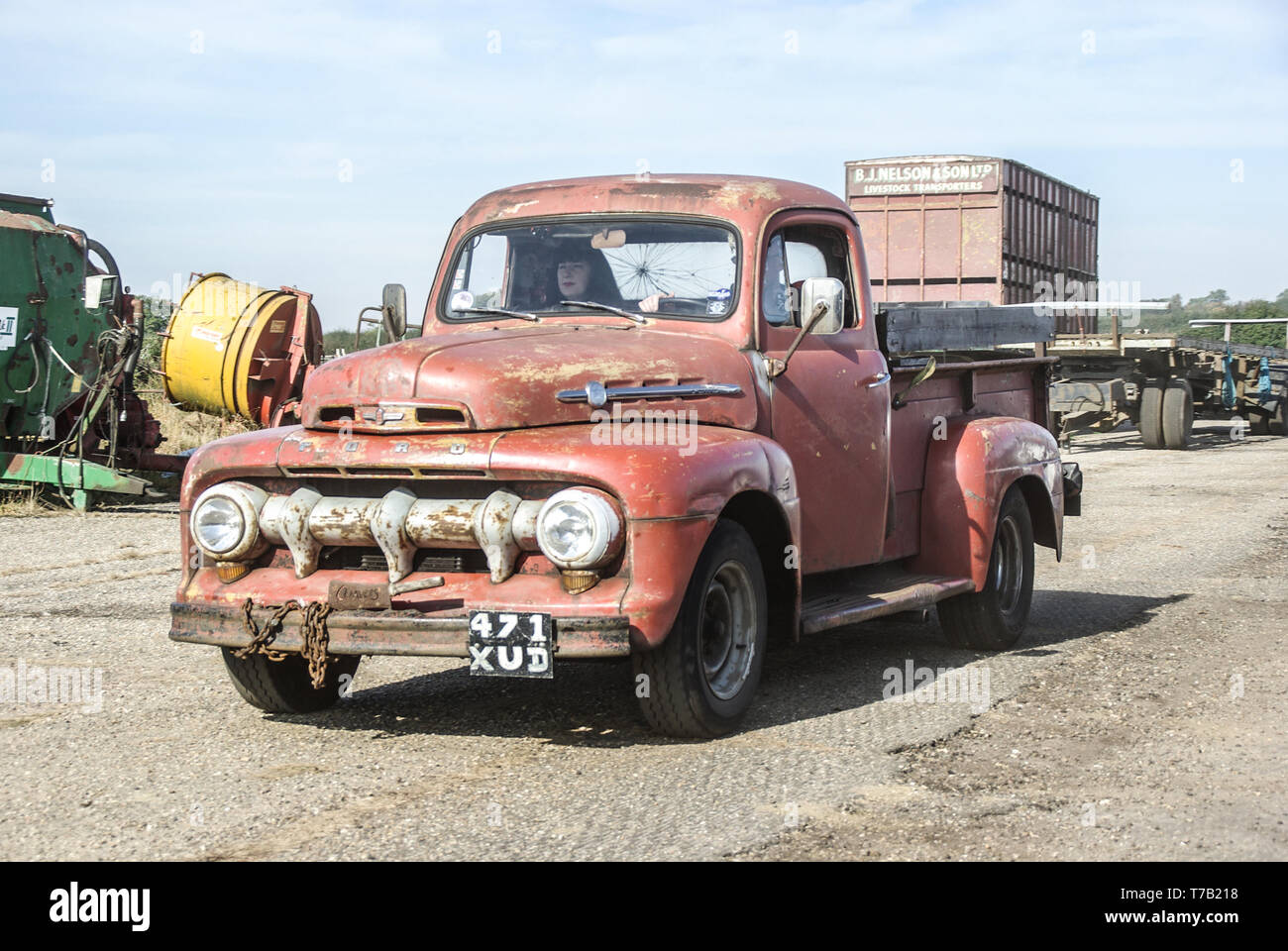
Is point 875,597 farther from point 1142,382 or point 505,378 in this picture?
point 1142,382

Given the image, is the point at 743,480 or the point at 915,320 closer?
the point at 743,480

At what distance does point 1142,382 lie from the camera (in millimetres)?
24062

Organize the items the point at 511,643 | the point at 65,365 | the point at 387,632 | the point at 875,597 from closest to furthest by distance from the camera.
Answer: the point at 511,643
the point at 387,632
the point at 875,597
the point at 65,365

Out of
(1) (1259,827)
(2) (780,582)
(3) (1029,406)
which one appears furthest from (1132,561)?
(1) (1259,827)

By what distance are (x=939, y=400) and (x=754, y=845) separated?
371 centimetres

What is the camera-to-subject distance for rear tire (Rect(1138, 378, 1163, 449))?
2386cm

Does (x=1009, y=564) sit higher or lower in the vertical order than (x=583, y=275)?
lower

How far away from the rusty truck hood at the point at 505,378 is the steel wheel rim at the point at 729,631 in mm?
614

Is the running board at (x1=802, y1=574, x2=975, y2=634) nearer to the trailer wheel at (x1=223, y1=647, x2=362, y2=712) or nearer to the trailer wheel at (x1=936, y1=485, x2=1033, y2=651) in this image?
the trailer wheel at (x1=936, y1=485, x2=1033, y2=651)

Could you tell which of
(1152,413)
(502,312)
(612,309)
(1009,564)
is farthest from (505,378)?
(1152,413)

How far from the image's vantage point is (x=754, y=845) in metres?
4.27

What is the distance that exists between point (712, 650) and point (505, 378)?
1.22m

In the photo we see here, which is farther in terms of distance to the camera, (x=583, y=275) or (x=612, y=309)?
(x=583, y=275)
